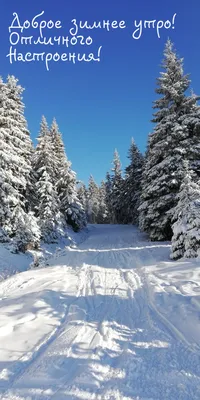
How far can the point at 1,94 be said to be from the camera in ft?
61.6

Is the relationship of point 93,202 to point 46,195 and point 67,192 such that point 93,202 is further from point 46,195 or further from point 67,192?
point 46,195

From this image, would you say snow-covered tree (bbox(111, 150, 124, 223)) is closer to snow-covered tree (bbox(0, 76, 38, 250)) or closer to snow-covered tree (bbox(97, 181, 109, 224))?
snow-covered tree (bbox(97, 181, 109, 224))

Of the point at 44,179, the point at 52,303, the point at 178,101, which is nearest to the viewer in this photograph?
the point at 52,303

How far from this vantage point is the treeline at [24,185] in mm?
16109

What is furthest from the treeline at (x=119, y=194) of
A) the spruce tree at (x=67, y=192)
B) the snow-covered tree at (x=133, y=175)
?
the spruce tree at (x=67, y=192)

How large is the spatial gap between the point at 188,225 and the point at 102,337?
7391mm

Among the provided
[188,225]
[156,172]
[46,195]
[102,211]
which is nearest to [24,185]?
[46,195]

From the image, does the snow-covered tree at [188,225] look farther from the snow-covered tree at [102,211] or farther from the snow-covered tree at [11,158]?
the snow-covered tree at [102,211]

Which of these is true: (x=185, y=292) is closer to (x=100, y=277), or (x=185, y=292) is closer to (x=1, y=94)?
(x=100, y=277)

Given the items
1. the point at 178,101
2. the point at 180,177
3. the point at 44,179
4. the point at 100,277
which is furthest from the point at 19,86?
the point at 100,277

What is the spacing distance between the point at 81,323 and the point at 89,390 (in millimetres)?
2079

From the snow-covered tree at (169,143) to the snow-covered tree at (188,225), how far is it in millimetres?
4099

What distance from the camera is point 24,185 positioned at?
18469 mm

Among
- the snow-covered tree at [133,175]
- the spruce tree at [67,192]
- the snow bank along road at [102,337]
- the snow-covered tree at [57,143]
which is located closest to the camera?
the snow bank along road at [102,337]
